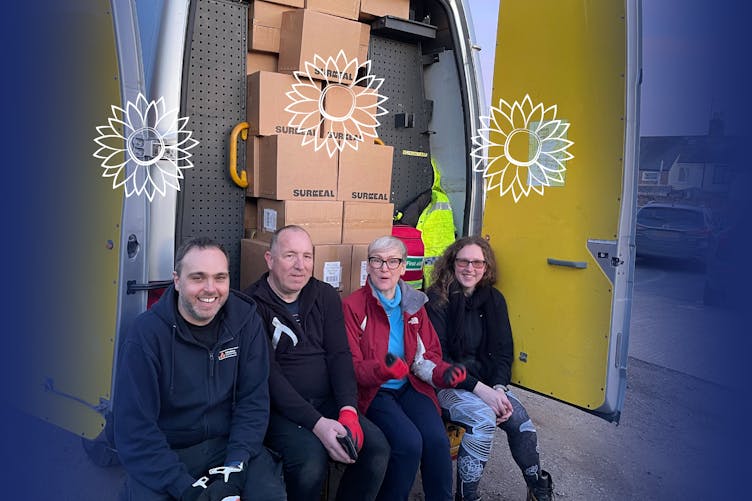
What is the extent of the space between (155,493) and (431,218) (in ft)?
7.73

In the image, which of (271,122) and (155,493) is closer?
(155,493)

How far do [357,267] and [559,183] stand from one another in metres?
1.18

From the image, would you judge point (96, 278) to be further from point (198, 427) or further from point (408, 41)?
point (408, 41)

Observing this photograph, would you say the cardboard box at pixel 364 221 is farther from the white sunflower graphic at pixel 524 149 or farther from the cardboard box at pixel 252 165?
the white sunflower graphic at pixel 524 149

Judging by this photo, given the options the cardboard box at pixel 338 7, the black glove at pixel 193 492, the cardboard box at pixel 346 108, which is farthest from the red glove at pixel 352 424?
the cardboard box at pixel 338 7

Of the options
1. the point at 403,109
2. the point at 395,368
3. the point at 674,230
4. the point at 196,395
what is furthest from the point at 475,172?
the point at 674,230

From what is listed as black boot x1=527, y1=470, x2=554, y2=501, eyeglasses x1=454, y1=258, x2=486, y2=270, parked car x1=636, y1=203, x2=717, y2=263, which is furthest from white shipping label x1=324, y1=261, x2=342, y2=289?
parked car x1=636, y1=203, x2=717, y2=263

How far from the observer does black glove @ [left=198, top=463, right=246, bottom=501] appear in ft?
6.05

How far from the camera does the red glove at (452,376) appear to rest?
2502 mm

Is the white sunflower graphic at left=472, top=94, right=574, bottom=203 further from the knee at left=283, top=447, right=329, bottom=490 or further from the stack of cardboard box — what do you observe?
the knee at left=283, top=447, right=329, bottom=490

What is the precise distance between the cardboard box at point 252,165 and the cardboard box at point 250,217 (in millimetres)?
95

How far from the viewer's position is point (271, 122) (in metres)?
2.93

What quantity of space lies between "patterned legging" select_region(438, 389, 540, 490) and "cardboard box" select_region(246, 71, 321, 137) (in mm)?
1594

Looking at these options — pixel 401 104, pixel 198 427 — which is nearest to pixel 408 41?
pixel 401 104
